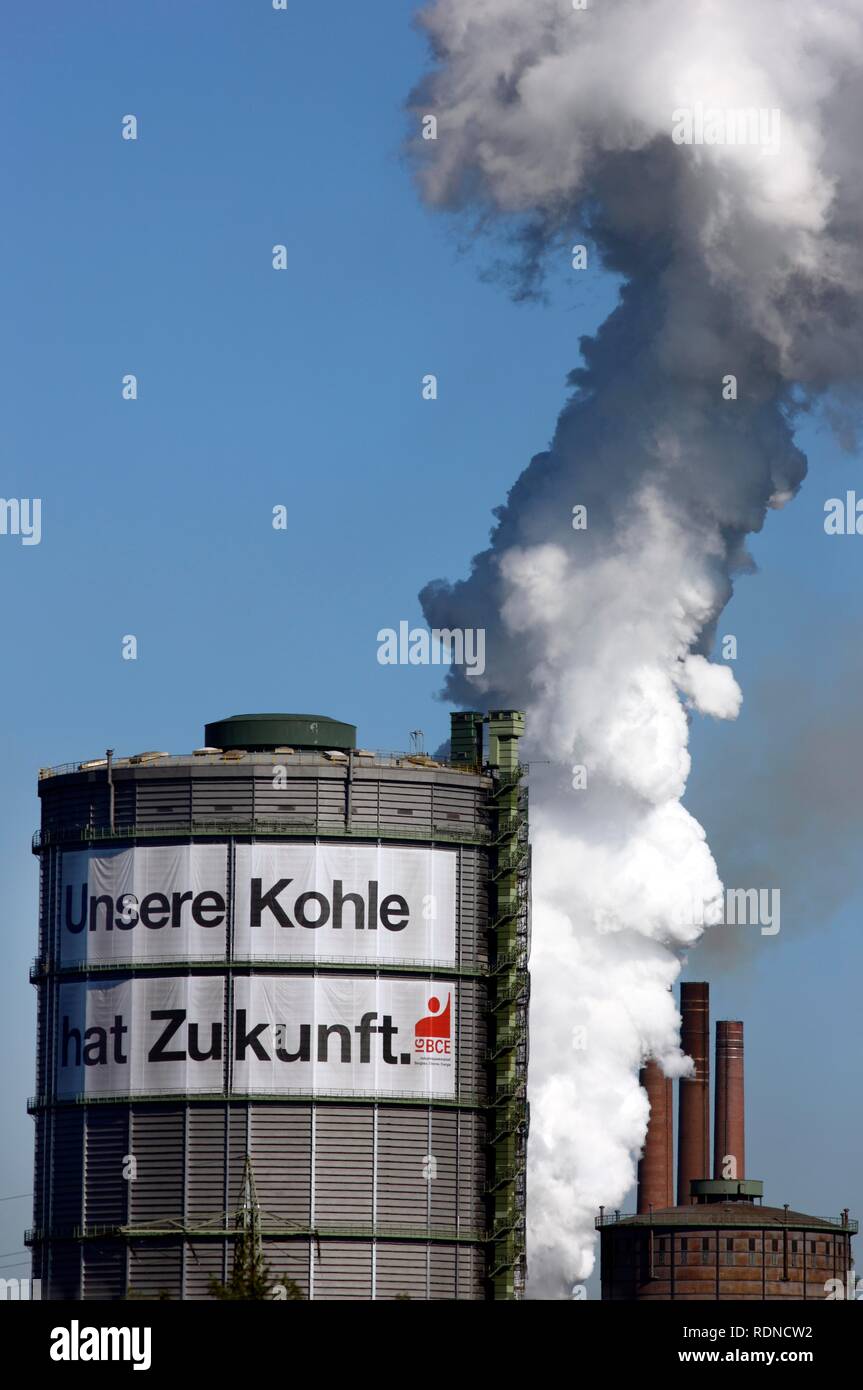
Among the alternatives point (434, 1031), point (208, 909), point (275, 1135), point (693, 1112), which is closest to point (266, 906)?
point (208, 909)

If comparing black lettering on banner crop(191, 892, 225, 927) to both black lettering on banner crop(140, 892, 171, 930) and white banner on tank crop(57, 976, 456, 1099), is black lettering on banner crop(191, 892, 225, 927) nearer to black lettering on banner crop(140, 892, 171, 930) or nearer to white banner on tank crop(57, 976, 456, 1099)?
black lettering on banner crop(140, 892, 171, 930)

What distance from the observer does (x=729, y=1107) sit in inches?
4946

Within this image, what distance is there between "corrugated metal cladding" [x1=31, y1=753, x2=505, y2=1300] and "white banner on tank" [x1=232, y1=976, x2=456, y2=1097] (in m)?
0.49

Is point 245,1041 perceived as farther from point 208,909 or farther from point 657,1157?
point 657,1157

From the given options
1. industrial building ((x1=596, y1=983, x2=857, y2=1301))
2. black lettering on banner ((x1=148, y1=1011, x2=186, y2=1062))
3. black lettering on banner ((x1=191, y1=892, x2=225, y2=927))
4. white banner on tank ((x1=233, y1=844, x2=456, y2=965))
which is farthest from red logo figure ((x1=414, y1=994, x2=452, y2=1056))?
industrial building ((x1=596, y1=983, x2=857, y2=1301))

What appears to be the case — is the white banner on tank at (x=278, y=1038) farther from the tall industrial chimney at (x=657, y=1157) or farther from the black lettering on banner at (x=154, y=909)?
the tall industrial chimney at (x=657, y=1157)

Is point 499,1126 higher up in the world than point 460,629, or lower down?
lower down

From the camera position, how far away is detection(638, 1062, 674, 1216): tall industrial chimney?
120688mm

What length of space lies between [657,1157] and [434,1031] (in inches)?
1244

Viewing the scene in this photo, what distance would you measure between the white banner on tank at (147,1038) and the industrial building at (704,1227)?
31.2 metres

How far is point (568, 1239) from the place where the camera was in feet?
334
